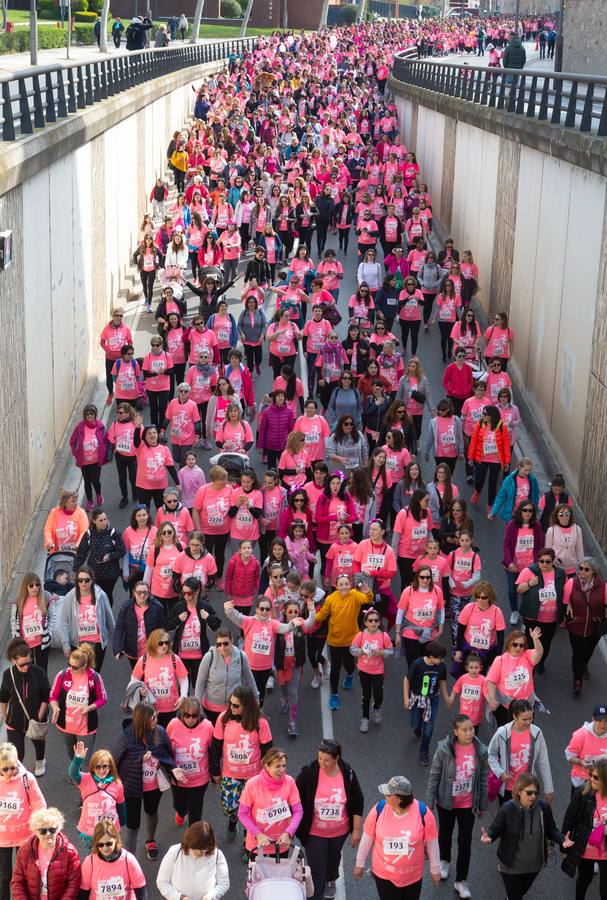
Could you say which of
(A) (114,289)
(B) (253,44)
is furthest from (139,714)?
(B) (253,44)

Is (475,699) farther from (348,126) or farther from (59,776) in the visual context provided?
(348,126)

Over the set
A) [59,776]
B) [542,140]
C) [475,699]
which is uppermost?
[542,140]

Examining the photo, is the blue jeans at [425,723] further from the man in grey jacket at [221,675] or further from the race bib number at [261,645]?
the man in grey jacket at [221,675]

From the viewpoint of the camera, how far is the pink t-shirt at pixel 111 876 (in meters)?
8.09

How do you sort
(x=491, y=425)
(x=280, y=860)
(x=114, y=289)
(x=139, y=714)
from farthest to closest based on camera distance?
(x=114, y=289), (x=491, y=425), (x=139, y=714), (x=280, y=860)

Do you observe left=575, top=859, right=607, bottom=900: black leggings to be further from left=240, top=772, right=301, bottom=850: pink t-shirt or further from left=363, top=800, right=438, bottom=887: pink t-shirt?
left=240, top=772, right=301, bottom=850: pink t-shirt

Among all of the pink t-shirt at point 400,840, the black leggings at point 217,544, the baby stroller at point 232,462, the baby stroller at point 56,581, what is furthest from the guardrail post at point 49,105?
the pink t-shirt at point 400,840

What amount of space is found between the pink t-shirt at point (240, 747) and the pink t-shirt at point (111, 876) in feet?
5.27

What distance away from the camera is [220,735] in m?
9.69

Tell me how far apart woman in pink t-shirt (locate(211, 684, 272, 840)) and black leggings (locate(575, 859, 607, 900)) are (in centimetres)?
218

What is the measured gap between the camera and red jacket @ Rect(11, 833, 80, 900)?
26.8ft

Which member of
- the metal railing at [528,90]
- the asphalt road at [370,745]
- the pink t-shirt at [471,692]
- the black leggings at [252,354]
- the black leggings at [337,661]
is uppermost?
the metal railing at [528,90]

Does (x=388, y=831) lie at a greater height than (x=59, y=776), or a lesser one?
greater

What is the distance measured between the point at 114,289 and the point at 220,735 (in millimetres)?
17115
